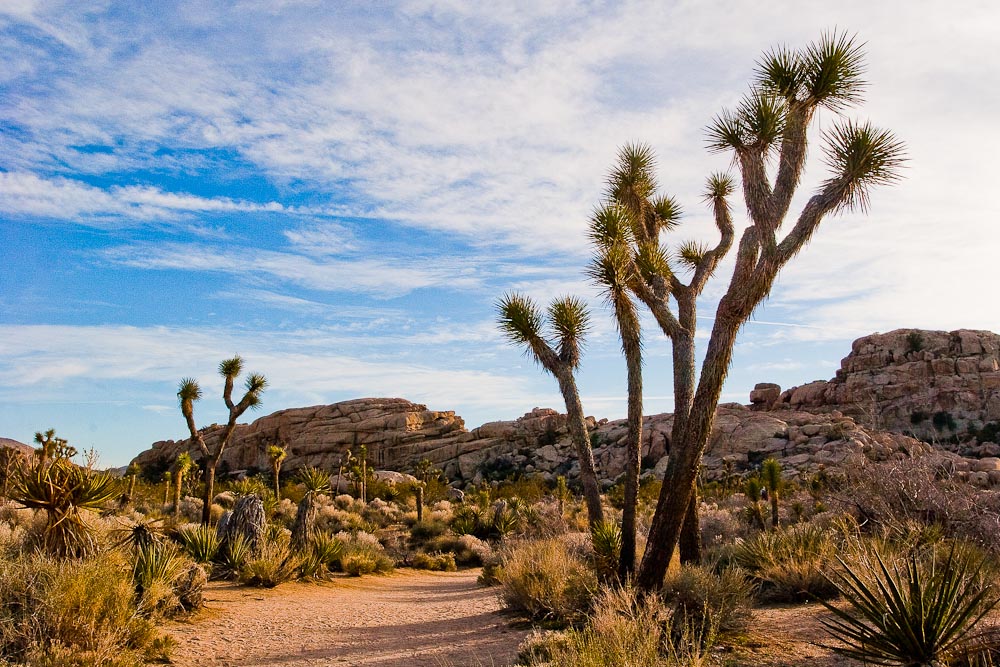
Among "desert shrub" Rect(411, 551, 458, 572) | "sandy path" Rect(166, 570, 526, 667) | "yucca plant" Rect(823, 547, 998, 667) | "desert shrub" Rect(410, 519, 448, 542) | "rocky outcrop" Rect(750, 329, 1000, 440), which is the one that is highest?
"rocky outcrop" Rect(750, 329, 1000, 440)

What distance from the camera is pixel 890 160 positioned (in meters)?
9.81

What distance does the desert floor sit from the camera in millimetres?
7675

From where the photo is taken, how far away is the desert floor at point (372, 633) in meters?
7.68

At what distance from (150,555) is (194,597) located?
115 cm

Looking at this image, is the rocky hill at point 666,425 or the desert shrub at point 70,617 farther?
the rocky hill at point 666,425

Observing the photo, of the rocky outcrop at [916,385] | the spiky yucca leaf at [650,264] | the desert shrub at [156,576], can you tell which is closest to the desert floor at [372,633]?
the desert shrub at [156,576]

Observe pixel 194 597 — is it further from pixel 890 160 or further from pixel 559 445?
pixel 559 445

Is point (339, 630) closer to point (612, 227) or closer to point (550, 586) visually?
point (550, 586)

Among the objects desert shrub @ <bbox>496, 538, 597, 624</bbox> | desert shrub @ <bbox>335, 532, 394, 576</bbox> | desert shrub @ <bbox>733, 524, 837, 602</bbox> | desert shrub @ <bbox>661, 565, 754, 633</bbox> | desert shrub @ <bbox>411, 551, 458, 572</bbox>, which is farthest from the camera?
desert shrub @ <bbox>411, 551, 458, 572</bbox>

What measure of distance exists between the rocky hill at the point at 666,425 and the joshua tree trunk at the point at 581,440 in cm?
3712

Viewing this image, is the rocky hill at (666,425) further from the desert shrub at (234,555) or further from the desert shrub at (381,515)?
the desert shrub at (234,555)

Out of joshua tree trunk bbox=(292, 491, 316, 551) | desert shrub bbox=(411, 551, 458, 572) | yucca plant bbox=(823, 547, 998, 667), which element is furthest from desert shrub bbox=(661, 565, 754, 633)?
desert shrub bbox=(411, 551, 458, 572)

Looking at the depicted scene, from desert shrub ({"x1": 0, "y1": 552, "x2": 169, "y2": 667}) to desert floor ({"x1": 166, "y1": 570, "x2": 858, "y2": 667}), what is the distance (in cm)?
64

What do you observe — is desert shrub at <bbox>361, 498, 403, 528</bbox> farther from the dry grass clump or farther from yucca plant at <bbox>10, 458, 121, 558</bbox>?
the dry grass clump
